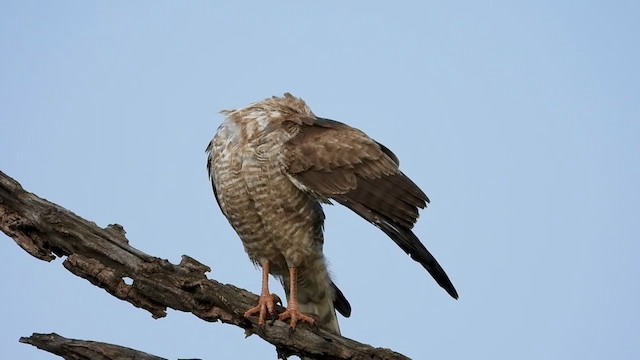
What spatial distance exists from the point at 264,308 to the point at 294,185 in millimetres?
1066

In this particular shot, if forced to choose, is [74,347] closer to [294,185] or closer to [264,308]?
[264,308]

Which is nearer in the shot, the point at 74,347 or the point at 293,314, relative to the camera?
the point at 74,347

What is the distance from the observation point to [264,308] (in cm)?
813

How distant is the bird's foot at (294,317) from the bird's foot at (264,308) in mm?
105

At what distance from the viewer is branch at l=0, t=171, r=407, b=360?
737cm

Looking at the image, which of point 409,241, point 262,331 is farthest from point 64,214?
point 409,241

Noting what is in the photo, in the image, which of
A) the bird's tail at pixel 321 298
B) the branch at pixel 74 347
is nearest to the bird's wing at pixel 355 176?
the bird's tail at pixel 321 298

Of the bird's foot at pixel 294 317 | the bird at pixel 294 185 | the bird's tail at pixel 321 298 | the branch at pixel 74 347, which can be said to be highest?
the bird at pixel 294 185

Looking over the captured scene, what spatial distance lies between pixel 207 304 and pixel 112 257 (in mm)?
766

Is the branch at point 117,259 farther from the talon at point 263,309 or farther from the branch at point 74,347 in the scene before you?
the branch at point 74,347

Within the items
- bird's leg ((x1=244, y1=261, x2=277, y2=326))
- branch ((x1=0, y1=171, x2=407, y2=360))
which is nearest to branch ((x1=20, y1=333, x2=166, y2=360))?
branch ((x1=0, y1=171, x2=407, y2=360))

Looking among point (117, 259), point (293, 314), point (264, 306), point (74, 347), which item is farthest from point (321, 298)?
point (74, 347)

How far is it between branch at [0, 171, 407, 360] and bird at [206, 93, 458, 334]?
69 cm

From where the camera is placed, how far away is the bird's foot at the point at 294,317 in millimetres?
8172
